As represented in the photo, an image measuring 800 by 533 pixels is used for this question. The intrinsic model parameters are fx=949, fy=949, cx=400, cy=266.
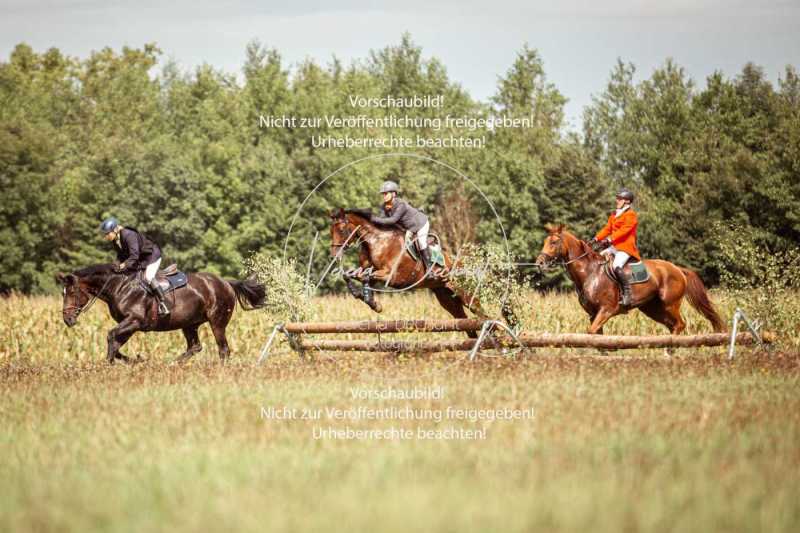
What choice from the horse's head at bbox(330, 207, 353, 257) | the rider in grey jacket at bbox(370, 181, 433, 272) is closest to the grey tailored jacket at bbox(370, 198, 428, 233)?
the rider in grey jacket at bbox(370, 181, 433, 272)

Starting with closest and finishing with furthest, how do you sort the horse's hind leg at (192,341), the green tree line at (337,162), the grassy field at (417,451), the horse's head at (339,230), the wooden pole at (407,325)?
1. the grassy field at (417,451)
2. the wooden pole at (407,325)
3. the horse's head at (339,230)
4. the horse's hind leg at (192,341)
5. the green tree line at (337,162)

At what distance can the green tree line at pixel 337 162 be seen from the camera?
112ft

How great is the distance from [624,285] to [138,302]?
25.9 feet

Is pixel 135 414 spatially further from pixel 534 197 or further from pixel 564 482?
pixel 534 197

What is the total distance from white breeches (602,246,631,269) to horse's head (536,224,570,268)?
0.74m

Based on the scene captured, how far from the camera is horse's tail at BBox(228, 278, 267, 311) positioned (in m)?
16.7

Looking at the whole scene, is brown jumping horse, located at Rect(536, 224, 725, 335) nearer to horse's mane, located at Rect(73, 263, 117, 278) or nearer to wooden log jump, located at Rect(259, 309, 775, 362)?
wooden log jump, located at Rect(259, 309, 775, 362)

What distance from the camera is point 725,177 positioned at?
3644 cm

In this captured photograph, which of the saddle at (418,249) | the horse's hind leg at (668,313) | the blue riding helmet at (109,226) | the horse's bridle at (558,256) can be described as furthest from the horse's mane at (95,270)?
the horse's hind leg at (668,313)

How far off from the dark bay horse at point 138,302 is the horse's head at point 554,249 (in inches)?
214

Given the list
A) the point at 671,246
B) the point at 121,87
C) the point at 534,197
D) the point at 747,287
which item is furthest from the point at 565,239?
the point at 121,87

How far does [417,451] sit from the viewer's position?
7590 mm

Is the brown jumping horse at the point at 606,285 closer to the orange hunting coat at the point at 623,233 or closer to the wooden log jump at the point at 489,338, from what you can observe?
the orange hunting coat at the point at 623,233

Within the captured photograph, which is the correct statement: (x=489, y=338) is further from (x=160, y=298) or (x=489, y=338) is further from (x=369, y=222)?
(x=160, y=298)
